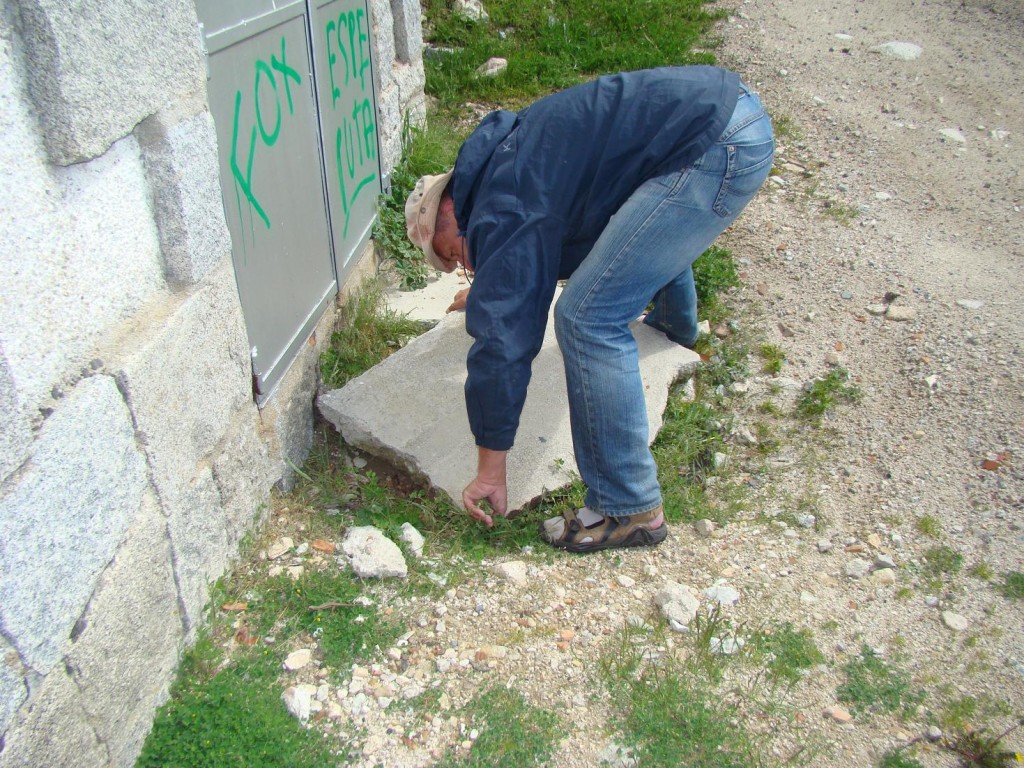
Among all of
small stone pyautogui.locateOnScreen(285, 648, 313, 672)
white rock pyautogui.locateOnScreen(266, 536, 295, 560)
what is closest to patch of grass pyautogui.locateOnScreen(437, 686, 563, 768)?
small stone pyautogui.locateOnScreen(285, 648, 313, 672)

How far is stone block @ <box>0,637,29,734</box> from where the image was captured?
1.41 m

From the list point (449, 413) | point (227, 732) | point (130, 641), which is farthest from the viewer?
point (449, 413)

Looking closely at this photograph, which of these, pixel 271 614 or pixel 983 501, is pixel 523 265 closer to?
pixel 271 614

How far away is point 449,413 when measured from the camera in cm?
301

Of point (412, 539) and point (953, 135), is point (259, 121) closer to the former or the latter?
point (412, 539)

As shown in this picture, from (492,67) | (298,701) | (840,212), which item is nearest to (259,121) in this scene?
(298,701)

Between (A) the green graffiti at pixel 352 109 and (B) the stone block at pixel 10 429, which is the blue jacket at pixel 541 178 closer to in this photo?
(B) the stone block at pixel 10 429

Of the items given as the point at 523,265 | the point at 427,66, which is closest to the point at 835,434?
the point at 523,265

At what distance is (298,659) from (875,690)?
152 centimetres

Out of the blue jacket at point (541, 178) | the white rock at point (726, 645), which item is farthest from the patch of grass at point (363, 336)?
the white rock at point (726, 645)

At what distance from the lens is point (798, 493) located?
2822 mm

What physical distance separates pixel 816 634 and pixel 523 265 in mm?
1321

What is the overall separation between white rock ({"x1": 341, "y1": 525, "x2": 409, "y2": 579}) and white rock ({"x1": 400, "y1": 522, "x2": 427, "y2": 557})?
0.15 ft

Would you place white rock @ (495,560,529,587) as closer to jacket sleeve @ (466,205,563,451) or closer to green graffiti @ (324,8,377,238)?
jacket sleeve @ (466,205,563,451)
